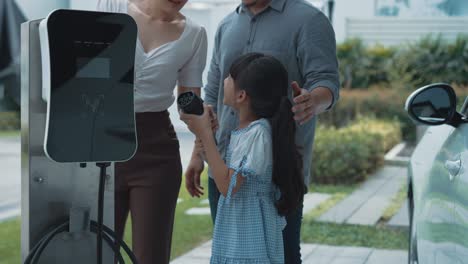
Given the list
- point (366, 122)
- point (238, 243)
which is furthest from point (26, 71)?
point (366, 122)

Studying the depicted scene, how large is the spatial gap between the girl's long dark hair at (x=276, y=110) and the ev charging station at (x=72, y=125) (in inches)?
23.1

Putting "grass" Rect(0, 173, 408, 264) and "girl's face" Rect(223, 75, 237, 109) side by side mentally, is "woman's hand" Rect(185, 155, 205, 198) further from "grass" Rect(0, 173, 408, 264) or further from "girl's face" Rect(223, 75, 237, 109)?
"grass" Rect(0, 173, 408, 264)

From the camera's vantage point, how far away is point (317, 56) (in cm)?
276

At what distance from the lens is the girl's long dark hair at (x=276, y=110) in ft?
8.11

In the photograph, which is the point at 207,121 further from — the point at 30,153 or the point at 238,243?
the point at 30,153

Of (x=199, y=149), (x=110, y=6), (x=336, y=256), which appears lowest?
(x=336, y=256)

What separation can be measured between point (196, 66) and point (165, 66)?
0.48 ft

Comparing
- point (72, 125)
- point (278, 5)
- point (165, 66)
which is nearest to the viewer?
point (72, 125)

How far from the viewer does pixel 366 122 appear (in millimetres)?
12453

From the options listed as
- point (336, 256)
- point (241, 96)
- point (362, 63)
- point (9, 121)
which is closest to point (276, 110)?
point (241, 96)

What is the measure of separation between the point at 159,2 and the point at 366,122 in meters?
10.0

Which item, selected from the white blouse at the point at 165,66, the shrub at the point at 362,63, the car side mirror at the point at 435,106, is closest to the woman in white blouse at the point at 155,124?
the white blouse at the point at 165,66

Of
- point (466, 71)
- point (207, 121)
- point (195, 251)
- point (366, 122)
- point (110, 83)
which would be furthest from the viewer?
point (466, 71)

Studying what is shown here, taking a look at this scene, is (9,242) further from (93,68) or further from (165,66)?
(93,68)
